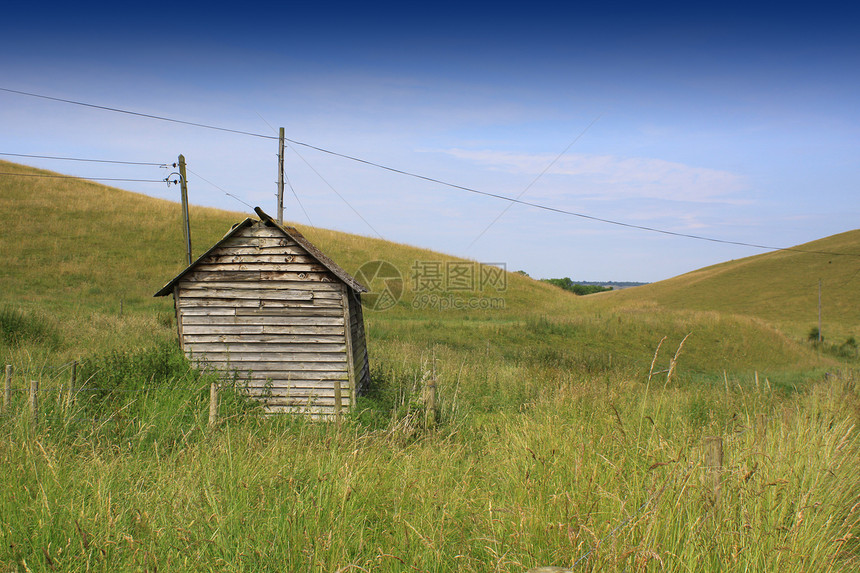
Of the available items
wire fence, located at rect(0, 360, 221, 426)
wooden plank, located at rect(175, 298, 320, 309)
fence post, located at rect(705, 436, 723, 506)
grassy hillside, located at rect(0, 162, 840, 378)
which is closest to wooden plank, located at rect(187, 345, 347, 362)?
wire fence, located at rect(0, 360, 221, 426)

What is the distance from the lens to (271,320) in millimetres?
10328

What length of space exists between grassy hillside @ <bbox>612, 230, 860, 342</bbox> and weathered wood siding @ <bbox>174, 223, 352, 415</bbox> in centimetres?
4312

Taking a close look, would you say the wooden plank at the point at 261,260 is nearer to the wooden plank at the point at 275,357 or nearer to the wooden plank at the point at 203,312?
the wooden plank at the point at 203,312

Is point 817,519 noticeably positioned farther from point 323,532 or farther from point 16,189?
point 16,189

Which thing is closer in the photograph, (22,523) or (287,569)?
(287,569)

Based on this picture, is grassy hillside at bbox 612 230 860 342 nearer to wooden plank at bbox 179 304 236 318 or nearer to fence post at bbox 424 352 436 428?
fence post at bbox 424 352 436 428

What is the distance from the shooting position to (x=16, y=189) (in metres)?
48.0

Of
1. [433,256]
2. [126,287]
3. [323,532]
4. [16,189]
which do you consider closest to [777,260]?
[433,256]

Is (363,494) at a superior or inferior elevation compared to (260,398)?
superior

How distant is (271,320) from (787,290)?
241 feet

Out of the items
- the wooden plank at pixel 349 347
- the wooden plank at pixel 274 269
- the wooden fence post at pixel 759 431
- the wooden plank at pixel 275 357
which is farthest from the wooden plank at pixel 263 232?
the wooden fence post at pixel 759 431

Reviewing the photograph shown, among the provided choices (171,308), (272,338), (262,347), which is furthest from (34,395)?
(171,308)

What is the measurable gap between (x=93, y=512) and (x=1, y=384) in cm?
915

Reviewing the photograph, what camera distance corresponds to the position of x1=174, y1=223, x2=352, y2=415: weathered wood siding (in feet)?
33.6
